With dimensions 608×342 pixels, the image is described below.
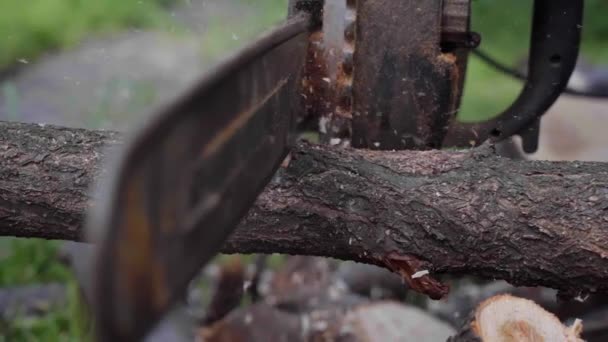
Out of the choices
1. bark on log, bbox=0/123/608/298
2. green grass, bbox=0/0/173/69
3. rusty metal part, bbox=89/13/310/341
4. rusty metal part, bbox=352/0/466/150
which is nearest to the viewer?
rusty metal part, bbox=89/13/310/341

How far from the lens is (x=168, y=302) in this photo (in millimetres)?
826

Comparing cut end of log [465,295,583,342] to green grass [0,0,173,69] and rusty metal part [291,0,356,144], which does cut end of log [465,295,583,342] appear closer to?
rusty metal part [291,0,356,144]

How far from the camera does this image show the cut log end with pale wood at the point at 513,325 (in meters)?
1.49

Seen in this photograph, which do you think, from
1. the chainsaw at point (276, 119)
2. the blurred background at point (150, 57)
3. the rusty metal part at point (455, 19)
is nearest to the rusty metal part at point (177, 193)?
the chainsaw at point (276, 119)

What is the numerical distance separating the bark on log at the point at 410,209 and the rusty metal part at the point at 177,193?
1.37ft

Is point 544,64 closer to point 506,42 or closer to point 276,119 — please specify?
point 276,119

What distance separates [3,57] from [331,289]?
324 cm

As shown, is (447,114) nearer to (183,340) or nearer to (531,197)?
(531,197)

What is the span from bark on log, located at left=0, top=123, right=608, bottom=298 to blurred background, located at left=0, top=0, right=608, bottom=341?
2.04m

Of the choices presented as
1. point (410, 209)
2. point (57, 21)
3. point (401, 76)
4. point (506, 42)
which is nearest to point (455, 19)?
point (401, 76)

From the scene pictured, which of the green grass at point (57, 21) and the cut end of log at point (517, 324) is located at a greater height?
the green grass at point (57, 21)

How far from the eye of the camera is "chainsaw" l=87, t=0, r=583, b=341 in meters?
0.72

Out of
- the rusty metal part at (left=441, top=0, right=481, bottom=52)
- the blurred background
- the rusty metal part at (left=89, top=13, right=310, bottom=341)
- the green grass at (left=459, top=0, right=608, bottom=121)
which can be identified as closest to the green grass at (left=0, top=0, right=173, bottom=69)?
the blurred background

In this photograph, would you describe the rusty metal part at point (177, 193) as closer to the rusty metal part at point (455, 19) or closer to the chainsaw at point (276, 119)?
the chainsaw at point (276, 119)
